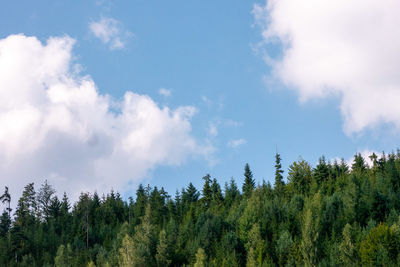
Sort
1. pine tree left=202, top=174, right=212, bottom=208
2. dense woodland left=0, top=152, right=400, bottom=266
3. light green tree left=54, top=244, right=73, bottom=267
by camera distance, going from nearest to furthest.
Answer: dense woodland left=0, top=152, right=400, bottom=266 < light green tree left=54, top=244, right=73, bottom=267 < pine tree left=202, top=174, right=212, bottom=208

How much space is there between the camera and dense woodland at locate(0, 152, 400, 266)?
92125 mm

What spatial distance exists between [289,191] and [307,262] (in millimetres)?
63379

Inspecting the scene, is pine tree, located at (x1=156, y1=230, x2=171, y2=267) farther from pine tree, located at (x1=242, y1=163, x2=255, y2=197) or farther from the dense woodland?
pine tree, located at (x1=242, y1=163, x2=255, y2=197)

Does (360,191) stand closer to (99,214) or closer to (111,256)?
(111,256)

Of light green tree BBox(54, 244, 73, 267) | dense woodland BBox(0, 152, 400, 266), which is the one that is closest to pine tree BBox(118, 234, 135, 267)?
dense woodland BBox(0, 152, 400, 266)

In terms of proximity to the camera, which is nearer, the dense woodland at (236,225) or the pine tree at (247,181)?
the dense woodland at (236,225)

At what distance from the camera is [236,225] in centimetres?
12038

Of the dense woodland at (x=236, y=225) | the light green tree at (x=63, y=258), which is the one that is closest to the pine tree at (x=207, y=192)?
the dense woodland at (x=236, y=225)

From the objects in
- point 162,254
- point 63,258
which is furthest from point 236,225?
point 63,258

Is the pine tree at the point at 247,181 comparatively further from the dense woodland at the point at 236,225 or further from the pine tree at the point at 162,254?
the pine tree at the point at 162,254

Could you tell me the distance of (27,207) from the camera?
168750 mm

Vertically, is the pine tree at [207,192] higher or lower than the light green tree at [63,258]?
higher

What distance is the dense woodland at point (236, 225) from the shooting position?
92125mm

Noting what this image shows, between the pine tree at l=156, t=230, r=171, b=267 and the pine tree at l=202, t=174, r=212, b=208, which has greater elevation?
the pine tree at l=202, t=174, r=212, b=208
